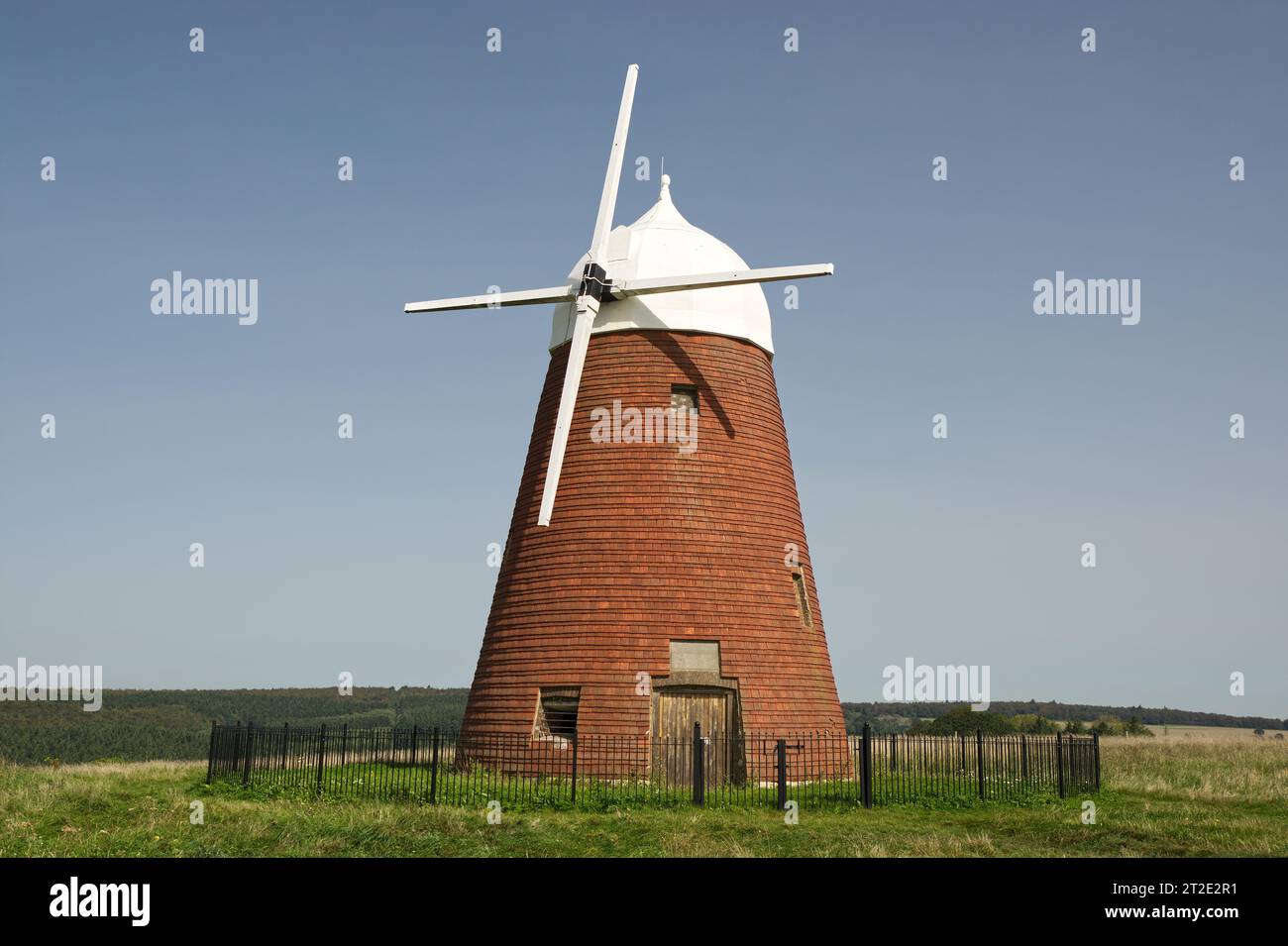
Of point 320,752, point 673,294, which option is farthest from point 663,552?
point 320,752

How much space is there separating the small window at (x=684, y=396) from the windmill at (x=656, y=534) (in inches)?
1.1

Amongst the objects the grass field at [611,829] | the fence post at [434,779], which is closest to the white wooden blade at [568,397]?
the fence post at [434,779]

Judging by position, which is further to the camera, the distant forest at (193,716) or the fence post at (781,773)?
the distant forest at (193,716)

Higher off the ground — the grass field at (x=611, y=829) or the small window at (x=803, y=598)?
the small window at (x=803, y=598)

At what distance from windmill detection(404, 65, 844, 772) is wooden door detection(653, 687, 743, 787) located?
0.12 feet

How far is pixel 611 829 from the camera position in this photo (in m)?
14.8

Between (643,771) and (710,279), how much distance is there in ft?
30.4

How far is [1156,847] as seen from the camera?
1341 centimetres

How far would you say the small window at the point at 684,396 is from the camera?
21.3 meters

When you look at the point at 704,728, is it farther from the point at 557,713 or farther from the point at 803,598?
the point at 803,598

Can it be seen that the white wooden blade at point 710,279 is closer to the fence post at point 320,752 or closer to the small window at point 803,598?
the small window at point 803,598

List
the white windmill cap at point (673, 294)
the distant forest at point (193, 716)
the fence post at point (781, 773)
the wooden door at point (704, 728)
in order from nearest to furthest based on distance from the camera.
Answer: the fence post at point (781, 773) → the wooden door at point (704, 728) → the white windmill cap at point (673, 294) → the distant forest at point (193, 716)

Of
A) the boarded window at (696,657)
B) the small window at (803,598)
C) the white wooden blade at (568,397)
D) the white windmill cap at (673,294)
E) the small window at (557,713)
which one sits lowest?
the small window at (557,713)

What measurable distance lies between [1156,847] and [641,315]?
42.4 ft
